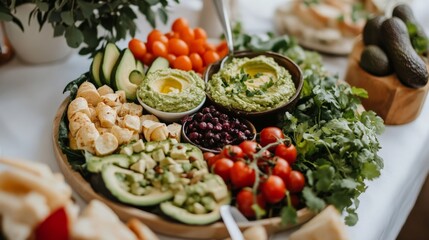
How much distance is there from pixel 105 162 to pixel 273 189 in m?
0.40

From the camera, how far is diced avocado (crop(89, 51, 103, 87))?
1422 mm

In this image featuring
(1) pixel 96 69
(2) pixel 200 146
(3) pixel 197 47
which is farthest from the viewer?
(3) pixel 197 47

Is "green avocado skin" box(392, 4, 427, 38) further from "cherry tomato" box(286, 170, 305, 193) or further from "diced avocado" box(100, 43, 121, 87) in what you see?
"diced avocado" box(100, 43, 121, 87)

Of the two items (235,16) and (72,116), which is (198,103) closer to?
(72,116)

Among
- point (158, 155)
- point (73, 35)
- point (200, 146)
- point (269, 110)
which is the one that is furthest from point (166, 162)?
point (73, 35)

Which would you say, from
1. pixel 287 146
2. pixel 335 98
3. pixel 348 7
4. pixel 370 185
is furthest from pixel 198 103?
pixel 348 7

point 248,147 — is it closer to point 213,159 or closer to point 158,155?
point 213,159

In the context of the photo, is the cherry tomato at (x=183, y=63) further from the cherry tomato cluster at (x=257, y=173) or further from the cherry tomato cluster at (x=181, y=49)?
the cherry tomato cluster at (x=257, y=173)

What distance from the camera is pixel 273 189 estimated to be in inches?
41.6

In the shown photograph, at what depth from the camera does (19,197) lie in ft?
2.91

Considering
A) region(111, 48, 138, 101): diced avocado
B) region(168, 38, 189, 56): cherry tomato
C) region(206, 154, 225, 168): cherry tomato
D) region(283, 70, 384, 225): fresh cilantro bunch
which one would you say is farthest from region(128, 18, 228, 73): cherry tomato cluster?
region(206, 154, 225, 168): cherry tomato

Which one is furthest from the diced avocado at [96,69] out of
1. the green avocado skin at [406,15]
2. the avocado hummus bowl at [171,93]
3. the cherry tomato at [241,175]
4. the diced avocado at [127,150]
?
the green avocado skin at [406,15]

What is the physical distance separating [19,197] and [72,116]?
0.40 metres

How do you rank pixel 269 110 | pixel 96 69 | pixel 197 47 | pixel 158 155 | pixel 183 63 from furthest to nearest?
pixel 197 47 < pixel 183 63 < pixel 96 69 < pixel 269 110 < pixel 158 155
